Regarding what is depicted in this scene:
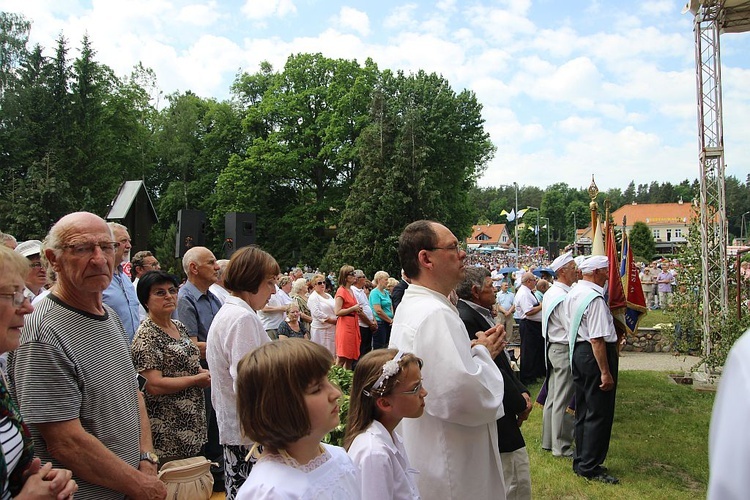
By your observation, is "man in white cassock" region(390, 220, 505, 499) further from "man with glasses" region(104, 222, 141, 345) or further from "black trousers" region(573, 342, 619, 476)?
"black trousers" region(573, 342, 619, 476)

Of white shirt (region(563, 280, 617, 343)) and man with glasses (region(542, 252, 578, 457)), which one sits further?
man with glasses (region(542, 252, 578, 457))

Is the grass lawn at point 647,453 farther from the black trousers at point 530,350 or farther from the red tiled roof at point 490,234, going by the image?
the red tiled roof at point 490,234

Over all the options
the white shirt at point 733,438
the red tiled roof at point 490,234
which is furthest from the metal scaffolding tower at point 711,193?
the red tiled roof at point 490,234

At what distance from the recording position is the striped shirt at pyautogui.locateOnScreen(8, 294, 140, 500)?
7.54ft

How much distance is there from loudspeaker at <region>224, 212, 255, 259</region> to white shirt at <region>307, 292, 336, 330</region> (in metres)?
1.90

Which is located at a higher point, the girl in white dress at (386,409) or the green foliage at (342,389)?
the girl in white dress at (386,409)

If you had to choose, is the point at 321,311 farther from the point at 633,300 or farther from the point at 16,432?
the point at 16,432

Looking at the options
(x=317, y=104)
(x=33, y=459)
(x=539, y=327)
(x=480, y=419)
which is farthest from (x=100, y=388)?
(x=317, y=104)

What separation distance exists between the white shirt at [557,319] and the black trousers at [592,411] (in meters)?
0.80

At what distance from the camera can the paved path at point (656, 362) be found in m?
12.1

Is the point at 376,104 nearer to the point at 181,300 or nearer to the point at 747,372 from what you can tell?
the point at 181,300

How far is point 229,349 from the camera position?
342cm

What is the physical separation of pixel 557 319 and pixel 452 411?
14.2ft

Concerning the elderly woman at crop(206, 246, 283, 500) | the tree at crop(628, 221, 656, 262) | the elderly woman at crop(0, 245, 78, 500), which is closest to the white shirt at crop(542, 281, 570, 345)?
the elderly woman at crop(206, 246, 283, 500)
